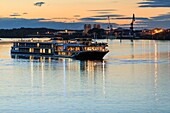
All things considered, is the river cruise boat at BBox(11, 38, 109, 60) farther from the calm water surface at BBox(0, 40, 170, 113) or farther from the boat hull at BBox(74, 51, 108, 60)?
the calm water surface at BBox(0, 40, 170, 113)

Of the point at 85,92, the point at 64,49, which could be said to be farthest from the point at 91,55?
the point at 85,92

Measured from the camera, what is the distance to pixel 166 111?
17.9 m

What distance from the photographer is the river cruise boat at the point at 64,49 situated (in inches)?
1903

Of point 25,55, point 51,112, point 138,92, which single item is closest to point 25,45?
point 25,55

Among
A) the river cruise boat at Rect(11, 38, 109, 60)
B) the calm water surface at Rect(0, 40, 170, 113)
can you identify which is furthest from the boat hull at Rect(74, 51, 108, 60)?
the calm water surface at Rect(0, 40, 170, 113)

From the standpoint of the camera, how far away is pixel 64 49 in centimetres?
5222

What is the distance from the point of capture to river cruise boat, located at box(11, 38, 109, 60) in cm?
4834

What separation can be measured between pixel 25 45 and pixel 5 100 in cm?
3850

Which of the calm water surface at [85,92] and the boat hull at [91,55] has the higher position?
the boat hull at [91,55]

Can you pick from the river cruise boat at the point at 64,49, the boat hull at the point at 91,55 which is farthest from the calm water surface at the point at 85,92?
the river cruise boat at the point at 64,49

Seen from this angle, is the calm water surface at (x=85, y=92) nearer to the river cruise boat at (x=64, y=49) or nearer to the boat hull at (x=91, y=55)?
the boat hull at (x=91, y=55)

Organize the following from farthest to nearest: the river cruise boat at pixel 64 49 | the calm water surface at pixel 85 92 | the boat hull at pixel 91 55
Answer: the river cruise boat at pixel 64 49
the boat hull at pixel 91 55
the calm water surface at pixel 85 92

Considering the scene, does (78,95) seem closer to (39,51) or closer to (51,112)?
(51,112)

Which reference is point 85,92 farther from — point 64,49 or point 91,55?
point 64,49
